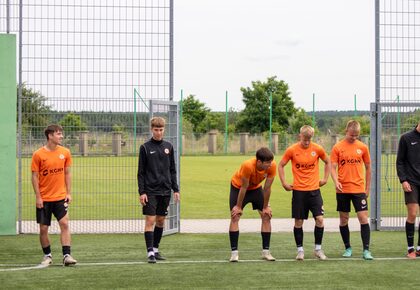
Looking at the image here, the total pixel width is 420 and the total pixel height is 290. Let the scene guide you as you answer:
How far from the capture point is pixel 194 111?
2795 inches

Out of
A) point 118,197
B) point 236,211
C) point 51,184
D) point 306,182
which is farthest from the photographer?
point 118,197

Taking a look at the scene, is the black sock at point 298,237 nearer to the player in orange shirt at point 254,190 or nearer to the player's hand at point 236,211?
the player in orange shirt at point 254,190

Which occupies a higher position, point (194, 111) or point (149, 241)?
point (194, 111)

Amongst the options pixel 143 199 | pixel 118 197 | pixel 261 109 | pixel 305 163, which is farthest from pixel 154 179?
pixel 261 109

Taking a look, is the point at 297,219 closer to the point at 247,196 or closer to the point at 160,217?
the point at 247,196

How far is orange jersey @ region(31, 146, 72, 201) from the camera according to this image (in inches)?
425

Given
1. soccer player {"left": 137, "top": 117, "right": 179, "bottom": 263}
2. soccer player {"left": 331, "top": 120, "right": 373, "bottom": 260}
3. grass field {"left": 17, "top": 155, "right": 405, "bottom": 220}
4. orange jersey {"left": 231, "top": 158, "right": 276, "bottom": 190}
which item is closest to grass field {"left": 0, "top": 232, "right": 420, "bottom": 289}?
soccer player {"left": 137, "top": 117, "right": 179, "bottom": 263}

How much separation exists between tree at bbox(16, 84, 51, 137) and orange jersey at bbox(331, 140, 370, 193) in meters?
5.45

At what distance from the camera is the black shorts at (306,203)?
37.4 ft

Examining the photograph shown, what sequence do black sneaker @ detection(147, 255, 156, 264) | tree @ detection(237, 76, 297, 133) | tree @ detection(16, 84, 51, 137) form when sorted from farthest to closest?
tree @ detection(237, 76, 297, 133)
tree @ detection(16, 84, 51, 137)
black sneaker @ detection(147, 255, 156, 264)

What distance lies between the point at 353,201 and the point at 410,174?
35.2 inches

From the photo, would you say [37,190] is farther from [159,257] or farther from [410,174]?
[410,174]

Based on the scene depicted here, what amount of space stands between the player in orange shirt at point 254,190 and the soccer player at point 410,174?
1989 millimetres

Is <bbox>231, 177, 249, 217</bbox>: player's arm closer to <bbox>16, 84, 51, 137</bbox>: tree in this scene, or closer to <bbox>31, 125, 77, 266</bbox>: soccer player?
<bbox>31, 125, 77, 266</bbox>: soccer player
